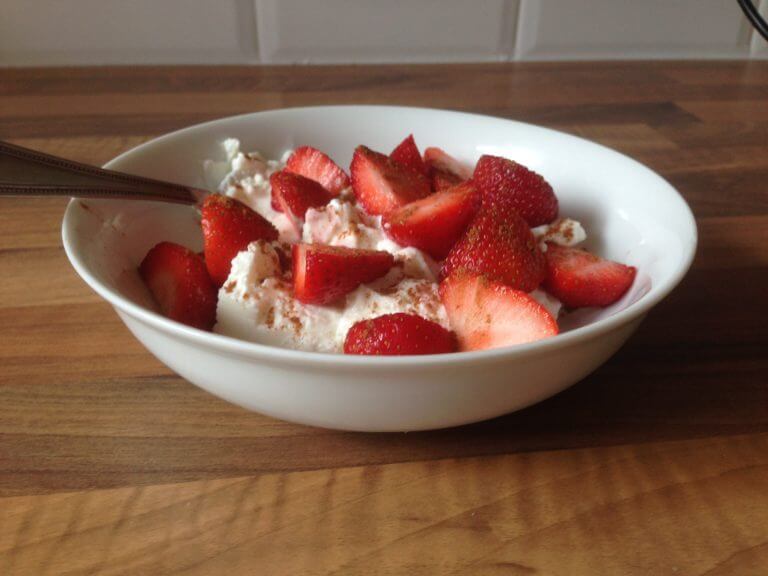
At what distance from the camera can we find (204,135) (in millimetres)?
867

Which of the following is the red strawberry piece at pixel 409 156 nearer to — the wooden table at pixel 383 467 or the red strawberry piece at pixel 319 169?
the red strawberry piece at pixel 319 169

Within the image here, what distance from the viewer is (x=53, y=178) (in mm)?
633

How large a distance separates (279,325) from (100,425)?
0.17 metres

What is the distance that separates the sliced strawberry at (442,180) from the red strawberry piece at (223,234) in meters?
0.24

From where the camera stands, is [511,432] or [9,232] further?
[9,232]

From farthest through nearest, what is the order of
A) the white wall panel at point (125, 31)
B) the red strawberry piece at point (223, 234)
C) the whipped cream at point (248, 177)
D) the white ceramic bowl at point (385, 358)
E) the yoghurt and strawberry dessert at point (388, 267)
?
the white wall panel at point (125, 31)
the whipped cream at point (248, 177)
the red strawberry piece at point (223, 234)
the yoghurt and strawberry dessert at point (388, 267)
the white ceramic bowl at point (385, 358)

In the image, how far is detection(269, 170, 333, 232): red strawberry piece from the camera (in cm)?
77

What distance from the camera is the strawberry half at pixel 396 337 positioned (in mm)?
553

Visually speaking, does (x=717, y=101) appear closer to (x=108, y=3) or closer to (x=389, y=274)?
(x=389, y=274)

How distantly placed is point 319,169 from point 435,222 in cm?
20

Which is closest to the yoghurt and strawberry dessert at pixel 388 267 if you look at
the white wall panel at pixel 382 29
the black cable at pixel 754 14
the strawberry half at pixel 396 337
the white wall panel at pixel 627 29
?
the strawberry half at pixel 396 337

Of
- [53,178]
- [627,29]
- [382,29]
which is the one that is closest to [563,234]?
[53,178]

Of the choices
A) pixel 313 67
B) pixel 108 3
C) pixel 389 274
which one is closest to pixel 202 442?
pixel 389 274

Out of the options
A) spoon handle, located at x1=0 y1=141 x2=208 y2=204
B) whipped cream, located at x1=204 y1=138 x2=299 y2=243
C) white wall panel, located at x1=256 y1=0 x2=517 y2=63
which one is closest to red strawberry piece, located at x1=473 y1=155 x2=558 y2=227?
whipped cream, located at x1=204 y1=138 x2=299 y2=243
